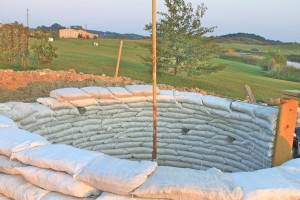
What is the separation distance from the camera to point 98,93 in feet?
18.7

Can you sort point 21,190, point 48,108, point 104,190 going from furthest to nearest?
point 48,108 < point 21,190 < point 104,190

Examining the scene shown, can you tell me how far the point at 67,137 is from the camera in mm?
5449

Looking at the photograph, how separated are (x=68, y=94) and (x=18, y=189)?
8.46 feet

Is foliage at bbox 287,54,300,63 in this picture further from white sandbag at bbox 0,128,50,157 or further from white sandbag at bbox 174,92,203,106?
white sandbag at bbox 0,128,50,157

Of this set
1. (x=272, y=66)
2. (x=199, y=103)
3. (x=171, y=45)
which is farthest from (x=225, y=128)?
(x=272, y=66)

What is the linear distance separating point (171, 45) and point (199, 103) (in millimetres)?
9362

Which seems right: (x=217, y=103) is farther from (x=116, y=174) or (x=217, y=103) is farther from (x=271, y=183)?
(x=116, y=174)

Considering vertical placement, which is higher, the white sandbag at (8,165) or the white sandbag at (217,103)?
the white sandbag at (217,103)

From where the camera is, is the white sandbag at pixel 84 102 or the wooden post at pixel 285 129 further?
the white sandbag at pixel 84 102

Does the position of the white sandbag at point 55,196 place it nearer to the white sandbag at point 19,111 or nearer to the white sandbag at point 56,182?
the white sandbag at point 56,182

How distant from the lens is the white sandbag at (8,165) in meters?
2.92

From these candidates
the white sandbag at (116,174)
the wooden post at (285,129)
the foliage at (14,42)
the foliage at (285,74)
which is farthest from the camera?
the foliage at (285,74)

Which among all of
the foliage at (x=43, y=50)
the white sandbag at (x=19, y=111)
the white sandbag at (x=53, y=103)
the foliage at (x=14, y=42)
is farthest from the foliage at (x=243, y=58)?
the white sandbag at (x=19, y=111)

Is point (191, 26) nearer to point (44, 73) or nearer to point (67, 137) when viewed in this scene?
point (44, 73)
